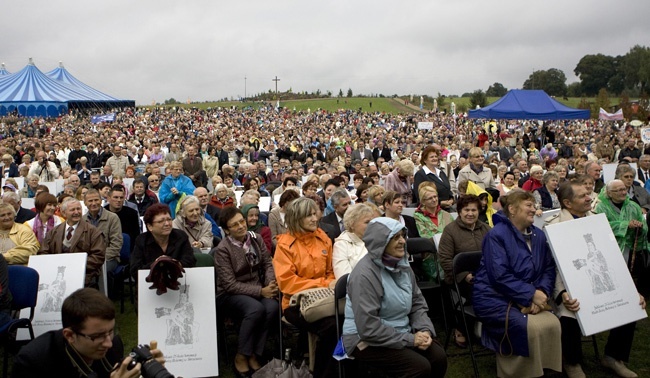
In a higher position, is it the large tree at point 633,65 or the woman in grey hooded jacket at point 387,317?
the large tree at point 633,65

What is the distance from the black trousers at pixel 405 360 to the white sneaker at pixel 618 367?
5.74 ft

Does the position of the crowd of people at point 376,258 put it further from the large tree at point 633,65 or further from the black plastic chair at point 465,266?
the large tree at point 633,65

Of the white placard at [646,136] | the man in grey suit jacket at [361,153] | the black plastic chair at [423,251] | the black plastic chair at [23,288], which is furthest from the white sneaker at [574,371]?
the white placard at [646,136]

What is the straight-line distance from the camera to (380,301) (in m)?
3.48

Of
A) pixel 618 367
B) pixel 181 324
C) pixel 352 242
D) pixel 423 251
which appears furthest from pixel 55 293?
pixel 618 367

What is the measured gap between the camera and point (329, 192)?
7.30 m

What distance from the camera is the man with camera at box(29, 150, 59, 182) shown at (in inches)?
461

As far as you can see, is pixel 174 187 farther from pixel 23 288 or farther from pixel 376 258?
pixel 376 258

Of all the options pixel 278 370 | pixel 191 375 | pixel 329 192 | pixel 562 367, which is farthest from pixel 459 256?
pixel 329 192

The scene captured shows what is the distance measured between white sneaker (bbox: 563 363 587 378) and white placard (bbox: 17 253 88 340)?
427cm

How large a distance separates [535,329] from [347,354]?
151cm

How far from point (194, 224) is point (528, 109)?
15636mm

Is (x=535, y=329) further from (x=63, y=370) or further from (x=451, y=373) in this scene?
(x=63, y=370)

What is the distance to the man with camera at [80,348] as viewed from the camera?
7.38 feet
